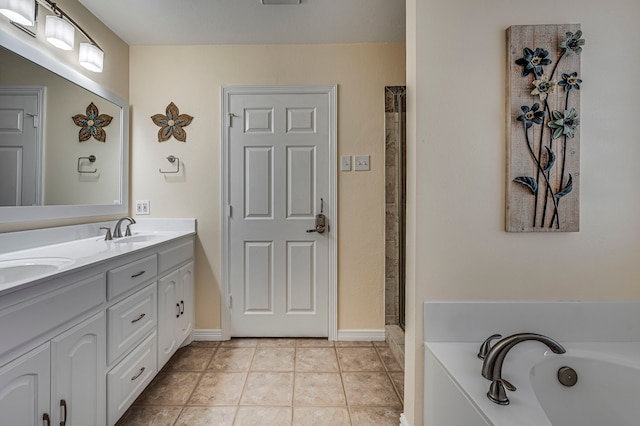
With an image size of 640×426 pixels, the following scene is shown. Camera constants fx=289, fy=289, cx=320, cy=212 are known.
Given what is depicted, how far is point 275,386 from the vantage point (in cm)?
175

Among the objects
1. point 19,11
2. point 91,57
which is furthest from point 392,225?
point 19,11

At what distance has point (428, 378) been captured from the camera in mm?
1147

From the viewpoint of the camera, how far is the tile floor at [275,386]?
4.94 ft

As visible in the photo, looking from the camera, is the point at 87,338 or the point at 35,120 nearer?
the point at 87,338

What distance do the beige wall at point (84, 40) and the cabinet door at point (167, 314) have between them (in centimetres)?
69

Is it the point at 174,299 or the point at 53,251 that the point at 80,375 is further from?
the point at 174,299

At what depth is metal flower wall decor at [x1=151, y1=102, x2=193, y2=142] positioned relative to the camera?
232cm

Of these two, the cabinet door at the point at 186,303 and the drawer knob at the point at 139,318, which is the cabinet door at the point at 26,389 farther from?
the cabinet door at the point at 186,303

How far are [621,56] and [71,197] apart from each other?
9.37ft

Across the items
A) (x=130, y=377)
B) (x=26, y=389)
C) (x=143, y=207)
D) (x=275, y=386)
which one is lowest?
(x=275, y=386)

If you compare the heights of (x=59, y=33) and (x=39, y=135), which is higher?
(x=59, y=33)

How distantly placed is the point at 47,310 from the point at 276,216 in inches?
59.7

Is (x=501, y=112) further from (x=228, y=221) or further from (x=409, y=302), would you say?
(x=228, y=221)

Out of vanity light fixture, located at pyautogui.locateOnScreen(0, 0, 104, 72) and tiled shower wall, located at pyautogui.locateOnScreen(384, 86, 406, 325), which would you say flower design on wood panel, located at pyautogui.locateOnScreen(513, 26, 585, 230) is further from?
vanity light fixture, located at pyautogui.locateOnScreen(0, 0, 104, 72)
